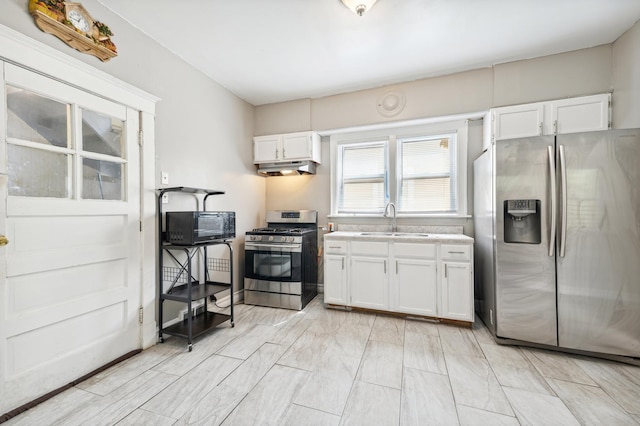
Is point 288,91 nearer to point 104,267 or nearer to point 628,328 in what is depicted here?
point 104,267

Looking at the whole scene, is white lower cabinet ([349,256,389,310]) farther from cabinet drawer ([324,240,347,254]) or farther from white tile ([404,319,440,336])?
white tile ([404,319,440,336])

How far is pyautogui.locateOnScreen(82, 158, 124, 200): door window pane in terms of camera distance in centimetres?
191

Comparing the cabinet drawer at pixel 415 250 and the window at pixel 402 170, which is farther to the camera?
the window at pixel 402 170

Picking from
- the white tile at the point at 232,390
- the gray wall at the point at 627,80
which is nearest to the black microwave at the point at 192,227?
the white tile at the point at 232,390

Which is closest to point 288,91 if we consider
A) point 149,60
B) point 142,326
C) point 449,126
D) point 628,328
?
point 149,60

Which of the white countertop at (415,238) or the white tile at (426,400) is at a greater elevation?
the white countertop at (415,238)

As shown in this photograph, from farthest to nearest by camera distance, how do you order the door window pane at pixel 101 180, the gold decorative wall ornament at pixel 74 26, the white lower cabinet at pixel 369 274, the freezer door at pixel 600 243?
the white lower cabinet at pixel 369 274 < the freezer door at pixel 600 243 < the door window pane at pixel 101 180 < the gold decorative wall ornament at pixel 74 26

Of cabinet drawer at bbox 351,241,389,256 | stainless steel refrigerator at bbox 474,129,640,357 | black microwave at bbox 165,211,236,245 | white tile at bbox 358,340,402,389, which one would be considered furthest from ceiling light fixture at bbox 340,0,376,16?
white tile at bbox 358,340,402,389

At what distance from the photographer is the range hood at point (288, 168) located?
11.8 feet

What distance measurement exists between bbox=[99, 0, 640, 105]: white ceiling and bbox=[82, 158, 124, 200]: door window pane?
3.25 feet

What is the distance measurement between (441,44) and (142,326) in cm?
368

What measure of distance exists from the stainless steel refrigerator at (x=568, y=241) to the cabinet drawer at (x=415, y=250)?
55 centimetres

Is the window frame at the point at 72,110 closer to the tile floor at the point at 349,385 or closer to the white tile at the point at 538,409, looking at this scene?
the tile floor at the point at 349,385

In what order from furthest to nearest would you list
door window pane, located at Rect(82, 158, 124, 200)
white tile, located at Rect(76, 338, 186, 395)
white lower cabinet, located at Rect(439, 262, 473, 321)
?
white lower cabinet, located at Rect(439, 262, 473, 321) → door window pane, located at Rect(82, 158, 124, 200) → white tile, located at Rect(76, 338, 186, 395)
